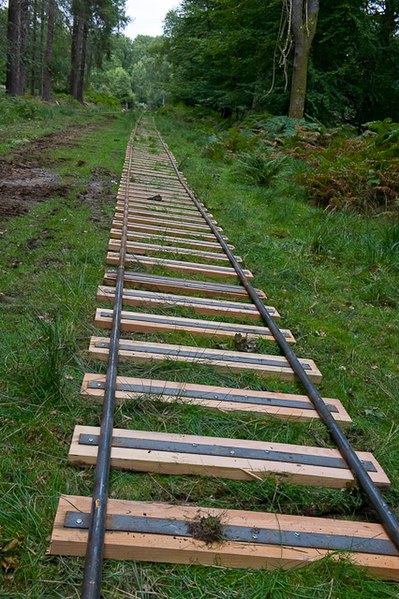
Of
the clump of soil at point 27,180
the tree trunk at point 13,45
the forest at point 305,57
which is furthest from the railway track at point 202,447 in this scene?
the tree trunk at point 13,45

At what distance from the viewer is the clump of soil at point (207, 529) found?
200cm

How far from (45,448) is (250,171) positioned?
336 inches

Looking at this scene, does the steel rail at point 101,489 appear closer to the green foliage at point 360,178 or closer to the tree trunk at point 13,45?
the green foliage at point 360,178

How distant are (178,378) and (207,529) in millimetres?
1224

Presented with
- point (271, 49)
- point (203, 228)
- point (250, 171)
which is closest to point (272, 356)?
point (203, 228)

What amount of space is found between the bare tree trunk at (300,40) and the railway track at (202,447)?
1076 cm

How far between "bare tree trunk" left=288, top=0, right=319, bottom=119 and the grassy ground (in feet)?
28.3

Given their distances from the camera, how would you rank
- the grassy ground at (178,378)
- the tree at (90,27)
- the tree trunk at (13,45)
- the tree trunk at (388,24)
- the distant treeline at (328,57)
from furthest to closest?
A: the tree at (90,27) → the tree trunk at (13,45) → the tree trunk at (388,24) → the distant treeline at (328,57) → the grassy ground at (178,378)

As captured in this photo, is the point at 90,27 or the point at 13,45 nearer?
the point at 13,45

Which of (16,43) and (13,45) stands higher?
(16,43)

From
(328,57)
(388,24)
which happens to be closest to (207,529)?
(328,57)

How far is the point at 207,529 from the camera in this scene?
2.03 m

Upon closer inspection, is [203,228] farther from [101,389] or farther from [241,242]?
[101,389]

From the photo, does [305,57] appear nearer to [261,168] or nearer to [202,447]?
[261,168]
